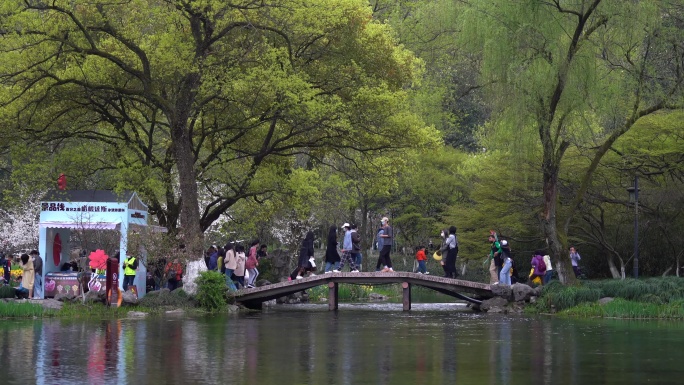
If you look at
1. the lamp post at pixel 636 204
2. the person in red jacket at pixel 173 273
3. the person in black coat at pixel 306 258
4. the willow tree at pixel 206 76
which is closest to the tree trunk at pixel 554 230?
the lamp post at pixel 636 204

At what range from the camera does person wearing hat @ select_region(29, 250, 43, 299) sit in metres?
31.8

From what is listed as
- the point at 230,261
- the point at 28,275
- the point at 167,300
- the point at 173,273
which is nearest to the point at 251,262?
the point at 230,261

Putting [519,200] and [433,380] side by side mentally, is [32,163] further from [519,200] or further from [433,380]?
[433,380]

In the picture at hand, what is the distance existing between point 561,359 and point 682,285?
13959 millimetres

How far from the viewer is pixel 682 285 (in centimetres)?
3145

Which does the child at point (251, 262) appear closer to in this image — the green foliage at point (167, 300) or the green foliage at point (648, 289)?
the green foliage at point (167, 300)

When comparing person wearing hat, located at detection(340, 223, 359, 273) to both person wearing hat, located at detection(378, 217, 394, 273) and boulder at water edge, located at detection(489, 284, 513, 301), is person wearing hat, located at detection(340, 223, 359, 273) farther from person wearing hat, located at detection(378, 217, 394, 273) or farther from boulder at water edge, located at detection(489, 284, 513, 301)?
boulder at water edge, located at detection(489, 284, 513, 301)

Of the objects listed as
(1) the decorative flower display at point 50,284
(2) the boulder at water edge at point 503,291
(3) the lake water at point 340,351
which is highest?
(1) the decorative flower display at point 50,284

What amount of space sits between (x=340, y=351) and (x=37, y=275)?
49.8 feet

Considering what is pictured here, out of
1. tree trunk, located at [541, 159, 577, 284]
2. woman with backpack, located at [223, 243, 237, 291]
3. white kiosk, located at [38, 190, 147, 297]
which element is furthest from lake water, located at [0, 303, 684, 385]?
woman with backpack, located at [223, 243, 237, 291]

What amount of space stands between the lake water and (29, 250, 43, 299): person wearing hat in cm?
453

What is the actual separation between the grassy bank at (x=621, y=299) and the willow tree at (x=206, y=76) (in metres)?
8.06

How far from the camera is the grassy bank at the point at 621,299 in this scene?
30.5 metres

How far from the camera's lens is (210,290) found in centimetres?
3247
